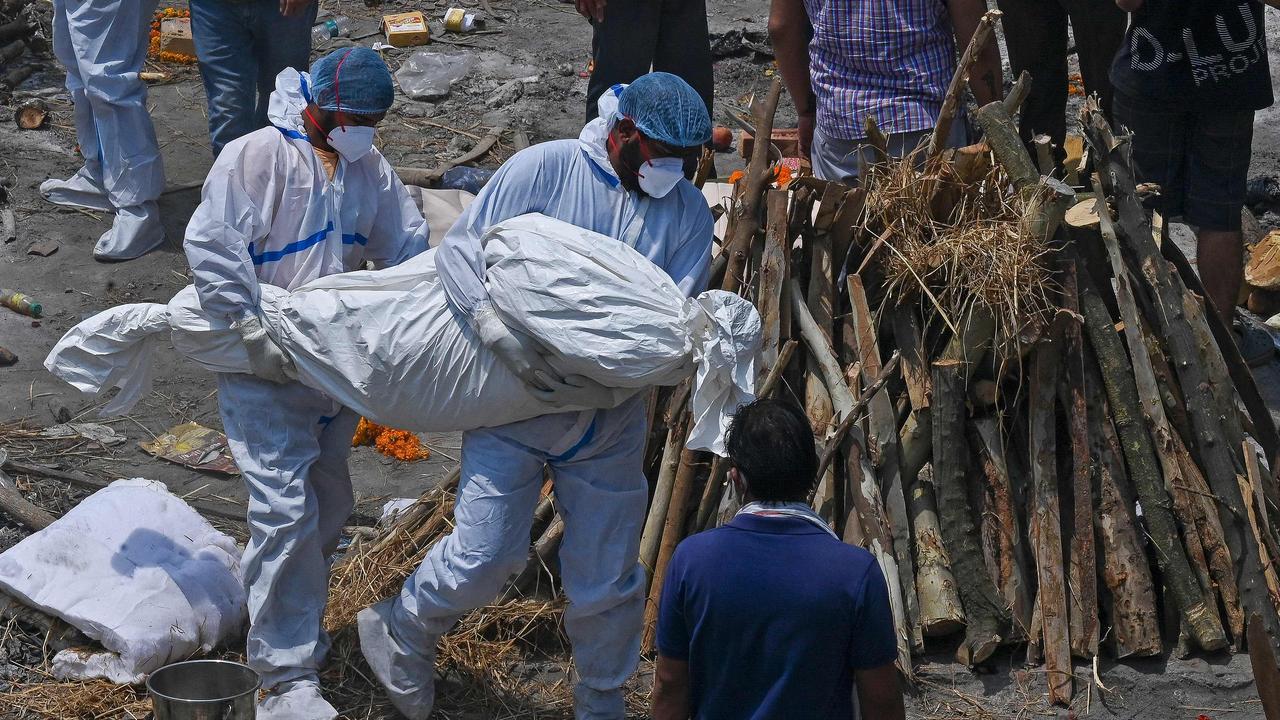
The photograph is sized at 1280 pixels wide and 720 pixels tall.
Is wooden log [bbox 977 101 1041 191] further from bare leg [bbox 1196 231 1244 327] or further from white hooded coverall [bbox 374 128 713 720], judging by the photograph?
bare leg [bbox 1196 231 1244 327]

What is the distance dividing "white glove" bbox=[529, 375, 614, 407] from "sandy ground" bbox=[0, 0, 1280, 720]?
4.90ft

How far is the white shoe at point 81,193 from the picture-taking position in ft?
24.1

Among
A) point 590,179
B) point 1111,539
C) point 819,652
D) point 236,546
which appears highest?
point 590,179

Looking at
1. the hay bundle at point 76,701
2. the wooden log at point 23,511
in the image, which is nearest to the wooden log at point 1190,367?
the hay bundle at point 76,701

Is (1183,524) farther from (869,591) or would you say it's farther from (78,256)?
(78,256)

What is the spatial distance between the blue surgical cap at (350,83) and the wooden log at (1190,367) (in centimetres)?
240

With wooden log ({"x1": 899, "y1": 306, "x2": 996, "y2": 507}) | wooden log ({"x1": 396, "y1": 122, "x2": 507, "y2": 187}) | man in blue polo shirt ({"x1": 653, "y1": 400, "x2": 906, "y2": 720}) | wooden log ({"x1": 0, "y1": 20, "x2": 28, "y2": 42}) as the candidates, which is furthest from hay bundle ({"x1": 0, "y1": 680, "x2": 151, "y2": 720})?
wooden log ({"x1": 0, "y1": 20, "x2": 28, "y2": 42})

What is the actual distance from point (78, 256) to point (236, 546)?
9.73 ft

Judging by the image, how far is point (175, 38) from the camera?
9258mm

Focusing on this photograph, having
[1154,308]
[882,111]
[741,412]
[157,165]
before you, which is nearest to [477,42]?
[157,165]

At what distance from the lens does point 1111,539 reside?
442cm

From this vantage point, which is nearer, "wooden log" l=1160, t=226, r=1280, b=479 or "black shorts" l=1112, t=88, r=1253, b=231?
"wooden log" l=1160, t=226, r=1280, b=479

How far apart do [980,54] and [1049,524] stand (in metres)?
1.70

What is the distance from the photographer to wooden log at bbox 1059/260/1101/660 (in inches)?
170
